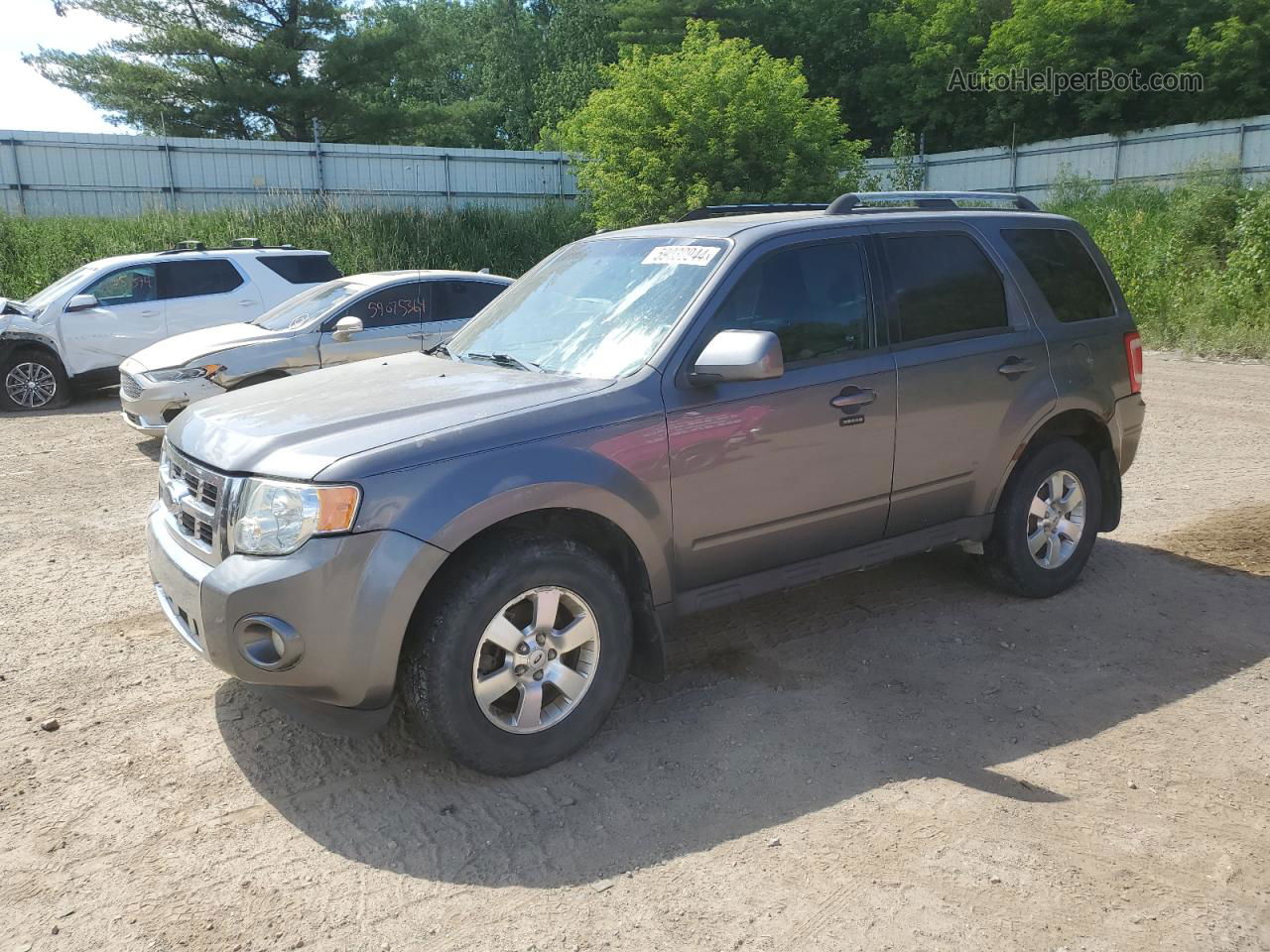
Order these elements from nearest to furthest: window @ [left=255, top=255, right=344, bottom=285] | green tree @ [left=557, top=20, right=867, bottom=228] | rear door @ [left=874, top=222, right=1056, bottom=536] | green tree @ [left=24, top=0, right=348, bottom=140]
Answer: rear door @ [left=874, top=222, right=1056, bottom=536]
window @ [left=255, top=255, right=344, bottom=285]
green tree @ [left=557, top=20, right=867, bottom=228]
green tree @ [left=24, top=0, right=348, bottom=140]

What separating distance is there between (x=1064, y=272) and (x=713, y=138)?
1452 cm

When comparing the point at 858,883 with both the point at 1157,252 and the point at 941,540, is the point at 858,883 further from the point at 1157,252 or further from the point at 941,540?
the point at 1157,252

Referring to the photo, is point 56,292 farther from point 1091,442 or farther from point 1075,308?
point 1091,442

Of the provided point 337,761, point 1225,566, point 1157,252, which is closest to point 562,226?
point 1157,252

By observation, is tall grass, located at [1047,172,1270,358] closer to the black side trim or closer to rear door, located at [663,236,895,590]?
the black side trim

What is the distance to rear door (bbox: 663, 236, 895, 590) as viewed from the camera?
13.4ft

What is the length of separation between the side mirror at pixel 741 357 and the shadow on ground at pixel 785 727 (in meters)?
1.40

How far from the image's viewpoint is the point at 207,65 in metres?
33.8

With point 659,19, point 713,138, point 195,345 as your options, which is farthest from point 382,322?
point 659,19

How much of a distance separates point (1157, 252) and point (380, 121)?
1061 inches

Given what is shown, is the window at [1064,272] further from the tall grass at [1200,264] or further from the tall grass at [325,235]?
the tall grass at [325,235]

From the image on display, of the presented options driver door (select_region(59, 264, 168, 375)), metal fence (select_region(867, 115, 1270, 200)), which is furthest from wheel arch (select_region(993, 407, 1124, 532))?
metal fence (select_region(867, 115, 1270, 200))

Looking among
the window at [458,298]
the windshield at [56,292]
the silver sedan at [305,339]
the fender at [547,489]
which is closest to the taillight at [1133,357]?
the fender at [547,489]

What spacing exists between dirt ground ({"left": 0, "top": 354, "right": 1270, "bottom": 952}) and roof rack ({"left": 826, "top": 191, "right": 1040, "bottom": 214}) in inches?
79.2
